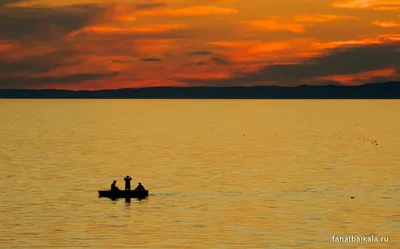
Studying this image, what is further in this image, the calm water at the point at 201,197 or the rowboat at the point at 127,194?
the rowboat at the point at 127,194

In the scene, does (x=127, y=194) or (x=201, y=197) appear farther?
(x=201, y=197)

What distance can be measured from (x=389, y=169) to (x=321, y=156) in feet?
73.3

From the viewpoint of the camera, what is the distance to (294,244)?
53.3 meters

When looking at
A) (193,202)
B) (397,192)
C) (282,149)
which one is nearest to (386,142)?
(282,149)

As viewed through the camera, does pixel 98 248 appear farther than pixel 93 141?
No

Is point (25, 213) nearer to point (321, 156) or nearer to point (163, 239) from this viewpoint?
point (163, 239)

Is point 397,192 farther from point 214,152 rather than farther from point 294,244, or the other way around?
point 214,152

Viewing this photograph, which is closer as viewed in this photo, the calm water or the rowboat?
the calm water

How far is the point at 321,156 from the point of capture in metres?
124

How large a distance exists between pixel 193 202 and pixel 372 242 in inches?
808

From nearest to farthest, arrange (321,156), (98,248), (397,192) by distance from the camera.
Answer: (98,248), (397,192), (321,156)

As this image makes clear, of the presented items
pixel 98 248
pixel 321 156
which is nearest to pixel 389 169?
pixel 321 156

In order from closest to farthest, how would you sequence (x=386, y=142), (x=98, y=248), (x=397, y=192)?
(x=98, y=248), (x=397, y=192), (x=386, y=142)

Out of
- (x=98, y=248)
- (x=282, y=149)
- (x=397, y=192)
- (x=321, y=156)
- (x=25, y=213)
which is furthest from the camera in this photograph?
(x=282, y=149)
